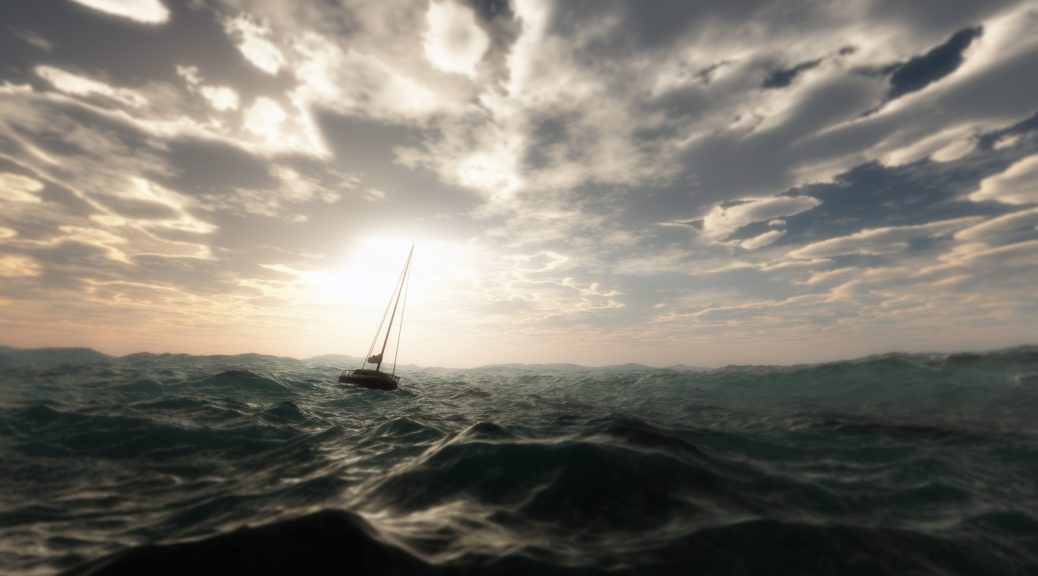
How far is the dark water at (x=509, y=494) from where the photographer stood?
4.66 m

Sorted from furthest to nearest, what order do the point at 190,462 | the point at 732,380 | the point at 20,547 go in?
1. the point at 732,380
2. the point at 190,462
3. the point at 20,547

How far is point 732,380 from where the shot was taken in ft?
113

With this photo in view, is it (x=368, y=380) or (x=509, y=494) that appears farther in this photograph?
(x=368, y=380)

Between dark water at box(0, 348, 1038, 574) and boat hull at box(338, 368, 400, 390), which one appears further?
boat hull at box(338, 368, 400, 390)

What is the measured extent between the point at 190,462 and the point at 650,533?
11.0 metres

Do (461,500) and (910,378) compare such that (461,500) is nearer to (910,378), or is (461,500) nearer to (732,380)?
(910,378)

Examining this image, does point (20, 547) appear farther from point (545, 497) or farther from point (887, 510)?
point (887, 510)

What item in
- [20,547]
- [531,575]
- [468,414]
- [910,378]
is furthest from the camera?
[910,378]

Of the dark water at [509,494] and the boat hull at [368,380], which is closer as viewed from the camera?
the dark water at [509,494]

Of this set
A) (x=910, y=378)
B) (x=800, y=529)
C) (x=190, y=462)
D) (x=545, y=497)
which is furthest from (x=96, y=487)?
(x=910, y=378)

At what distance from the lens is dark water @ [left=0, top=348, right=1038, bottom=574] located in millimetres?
4656

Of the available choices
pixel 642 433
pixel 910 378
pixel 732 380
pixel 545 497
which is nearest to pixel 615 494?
pixel 545 497

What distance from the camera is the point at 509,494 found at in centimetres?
680

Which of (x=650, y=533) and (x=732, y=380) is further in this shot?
(x=732, y=380)
